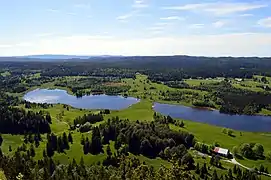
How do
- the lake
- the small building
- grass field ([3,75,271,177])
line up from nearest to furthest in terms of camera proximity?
grass field ([3,75,271,177]) < the small building < the lake

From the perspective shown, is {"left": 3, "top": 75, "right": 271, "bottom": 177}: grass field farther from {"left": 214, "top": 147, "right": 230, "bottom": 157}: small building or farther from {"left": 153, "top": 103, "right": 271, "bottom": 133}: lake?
{"left": 153, "top": 103, "right": 271, "bottom": 133}: lake

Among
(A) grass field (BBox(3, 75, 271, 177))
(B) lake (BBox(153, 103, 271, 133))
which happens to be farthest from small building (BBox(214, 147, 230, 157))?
(B) lake (BBox(153, 103, 271, 133))

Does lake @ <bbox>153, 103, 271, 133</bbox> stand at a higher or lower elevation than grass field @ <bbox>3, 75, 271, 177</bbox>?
lower

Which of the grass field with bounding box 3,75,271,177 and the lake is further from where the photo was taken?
the lake

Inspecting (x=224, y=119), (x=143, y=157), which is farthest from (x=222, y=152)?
(x=224, y=119)

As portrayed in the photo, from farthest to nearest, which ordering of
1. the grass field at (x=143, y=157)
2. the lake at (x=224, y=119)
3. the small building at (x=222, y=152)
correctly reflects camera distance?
the lake at (x=224, y=119)
the small building at (x=222, y=152)
the grass field at (x=143, y=157)

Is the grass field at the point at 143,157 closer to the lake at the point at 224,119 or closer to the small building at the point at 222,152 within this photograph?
the small building at the point at 222,152

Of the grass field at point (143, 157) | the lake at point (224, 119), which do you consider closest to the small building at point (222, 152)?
the grass field at point (143, 157)

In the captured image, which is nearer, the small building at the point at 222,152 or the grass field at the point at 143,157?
the grass field at the point at 143,157

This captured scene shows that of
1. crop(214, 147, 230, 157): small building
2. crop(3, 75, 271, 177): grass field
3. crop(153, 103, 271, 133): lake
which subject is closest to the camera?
crop(3, 75, 271, 177): grass field

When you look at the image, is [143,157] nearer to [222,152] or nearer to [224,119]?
[222,152]
